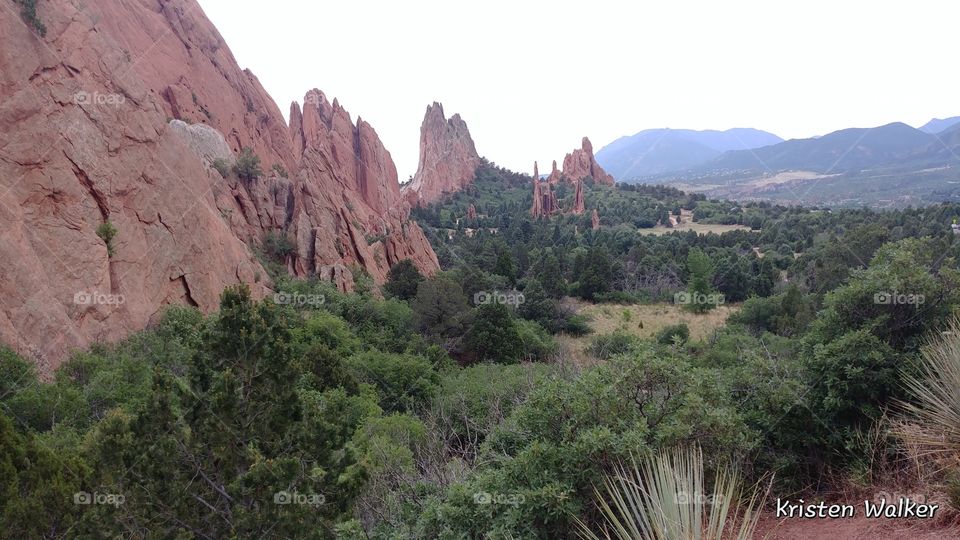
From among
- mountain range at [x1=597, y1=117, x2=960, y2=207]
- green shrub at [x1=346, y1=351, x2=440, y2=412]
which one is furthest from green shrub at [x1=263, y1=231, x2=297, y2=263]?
mountain range at [x1=597, y1=117, x2=960, y2=207]

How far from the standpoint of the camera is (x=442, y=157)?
95.8m

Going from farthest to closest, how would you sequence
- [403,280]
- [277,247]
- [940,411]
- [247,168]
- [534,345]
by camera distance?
[403,280]
[247,168]
[277,247]
[534,345]
[940,411]

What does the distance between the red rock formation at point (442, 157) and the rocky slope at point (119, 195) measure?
171ft

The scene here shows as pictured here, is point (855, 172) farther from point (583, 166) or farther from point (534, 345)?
point (534, 345)

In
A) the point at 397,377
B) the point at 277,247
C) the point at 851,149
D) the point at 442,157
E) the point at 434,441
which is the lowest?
the point at 397,377

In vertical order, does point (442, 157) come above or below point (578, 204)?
above

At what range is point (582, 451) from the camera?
536 centimetres

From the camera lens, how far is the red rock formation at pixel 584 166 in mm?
100375

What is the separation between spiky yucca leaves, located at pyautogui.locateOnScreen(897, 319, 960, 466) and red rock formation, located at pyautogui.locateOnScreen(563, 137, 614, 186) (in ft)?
315

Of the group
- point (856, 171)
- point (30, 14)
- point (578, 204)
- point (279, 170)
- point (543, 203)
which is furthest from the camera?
point (856, 171)

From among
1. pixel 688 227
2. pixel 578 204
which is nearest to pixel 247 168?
pixel 578 204

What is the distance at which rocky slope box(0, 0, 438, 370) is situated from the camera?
1412cm

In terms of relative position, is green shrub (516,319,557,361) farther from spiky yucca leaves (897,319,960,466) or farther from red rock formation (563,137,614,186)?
red rock formation (563,137,614,186)

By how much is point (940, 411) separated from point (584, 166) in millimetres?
99531
